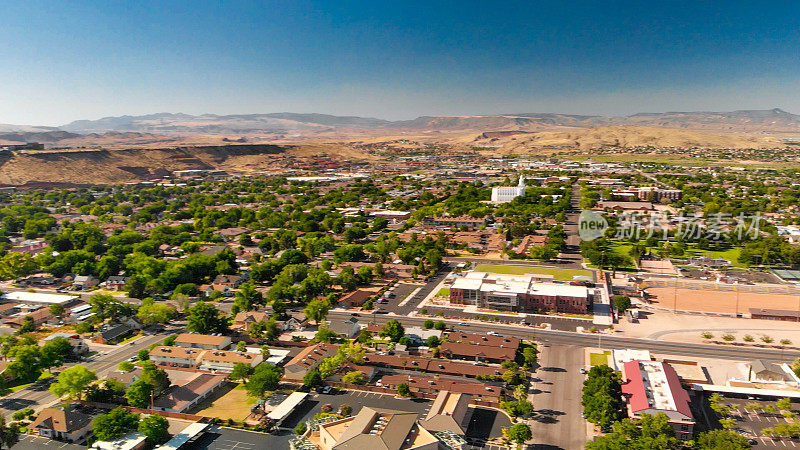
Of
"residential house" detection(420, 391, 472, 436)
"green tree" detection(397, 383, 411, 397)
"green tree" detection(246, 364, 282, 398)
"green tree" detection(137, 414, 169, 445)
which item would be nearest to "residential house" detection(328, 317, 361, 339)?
"green tree" detection(246, 364, 282, 398)

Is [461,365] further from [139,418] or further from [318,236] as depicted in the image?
[318,236]

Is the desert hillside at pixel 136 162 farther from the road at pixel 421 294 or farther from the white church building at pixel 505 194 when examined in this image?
the road at pixel 421 294

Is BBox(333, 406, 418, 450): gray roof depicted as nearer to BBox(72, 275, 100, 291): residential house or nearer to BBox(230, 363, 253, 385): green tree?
BBox(230, 363, 253, 385): green tree

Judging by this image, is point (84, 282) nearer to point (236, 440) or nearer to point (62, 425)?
point (62, 425)

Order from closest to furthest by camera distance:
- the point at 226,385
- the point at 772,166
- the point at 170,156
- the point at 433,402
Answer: the point at 433,402, the point at 226,385, the point at 772,166, the point at 170,156

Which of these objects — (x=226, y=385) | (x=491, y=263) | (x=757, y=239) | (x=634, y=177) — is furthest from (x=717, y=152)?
(x=226, y=385)

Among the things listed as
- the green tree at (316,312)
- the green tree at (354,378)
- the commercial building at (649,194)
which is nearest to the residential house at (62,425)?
the green tree at (354,378)
